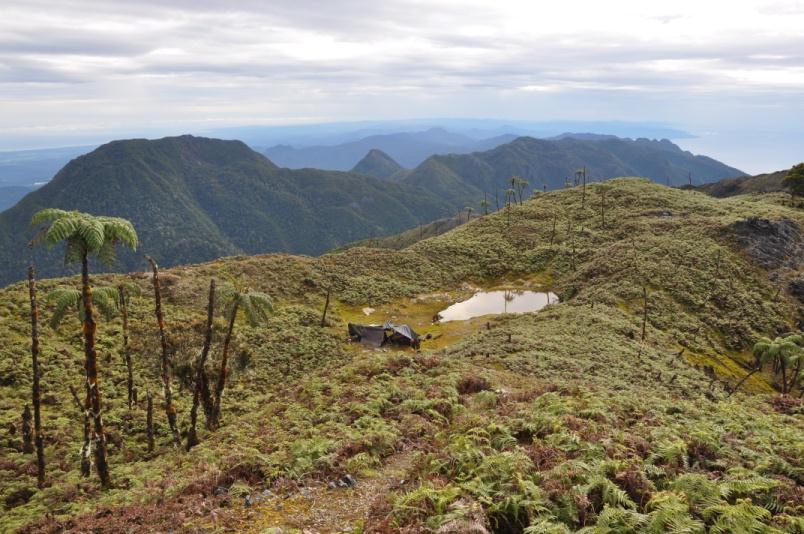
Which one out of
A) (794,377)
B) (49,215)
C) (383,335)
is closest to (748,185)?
(794,377)

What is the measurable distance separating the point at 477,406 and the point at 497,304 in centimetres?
4601

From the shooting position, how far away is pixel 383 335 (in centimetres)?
5028

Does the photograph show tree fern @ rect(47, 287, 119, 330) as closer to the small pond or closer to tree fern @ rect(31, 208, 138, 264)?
tree fern @ rect(31, 208, 138, 264)

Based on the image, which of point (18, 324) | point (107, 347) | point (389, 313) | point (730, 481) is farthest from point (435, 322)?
point (730, 481)

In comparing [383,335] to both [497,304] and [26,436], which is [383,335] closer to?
[497,304]

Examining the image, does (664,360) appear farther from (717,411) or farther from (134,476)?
(134,476)

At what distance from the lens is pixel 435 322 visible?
5978 cm

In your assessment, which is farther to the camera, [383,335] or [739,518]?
[383,335]

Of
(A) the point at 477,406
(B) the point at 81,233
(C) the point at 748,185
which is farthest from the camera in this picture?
(C) the point at 748,185

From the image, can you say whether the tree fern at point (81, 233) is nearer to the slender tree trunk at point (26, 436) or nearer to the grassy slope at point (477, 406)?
the grassy slope at point (477, 406)

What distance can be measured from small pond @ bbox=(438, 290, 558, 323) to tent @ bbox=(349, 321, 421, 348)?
37.2 feet

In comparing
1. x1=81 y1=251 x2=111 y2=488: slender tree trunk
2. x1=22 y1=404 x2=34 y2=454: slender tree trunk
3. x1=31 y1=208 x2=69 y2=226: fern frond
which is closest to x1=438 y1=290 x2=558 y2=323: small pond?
x1=22 y1=404 x2=34 y2=454: slender tree trunk

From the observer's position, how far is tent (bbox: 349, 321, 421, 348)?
49406 mm

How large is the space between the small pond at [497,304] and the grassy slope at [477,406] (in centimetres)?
371
